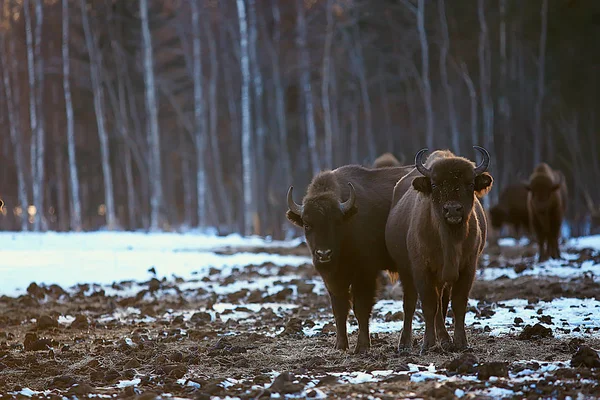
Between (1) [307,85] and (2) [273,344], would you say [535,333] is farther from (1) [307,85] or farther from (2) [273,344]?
(1) [307,85]

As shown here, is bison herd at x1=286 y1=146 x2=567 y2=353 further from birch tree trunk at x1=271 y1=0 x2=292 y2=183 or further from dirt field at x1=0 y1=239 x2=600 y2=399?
birch tree trunk at x1=271 y1=0 x2=292 y2=183

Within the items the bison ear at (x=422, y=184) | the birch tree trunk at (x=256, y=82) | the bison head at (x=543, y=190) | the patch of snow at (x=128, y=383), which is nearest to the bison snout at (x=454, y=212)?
the bison ear at (x=422, y=184)

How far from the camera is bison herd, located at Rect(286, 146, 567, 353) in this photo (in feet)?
28.9

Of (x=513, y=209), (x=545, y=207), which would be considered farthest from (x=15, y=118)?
(x=545, y=207)

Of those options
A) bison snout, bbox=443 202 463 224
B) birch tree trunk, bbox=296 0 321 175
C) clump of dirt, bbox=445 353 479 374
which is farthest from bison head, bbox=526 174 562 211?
birch tree trunk, bbox=296 0 321 175

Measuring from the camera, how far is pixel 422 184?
8.90 m

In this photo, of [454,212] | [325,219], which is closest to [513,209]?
[325,219]

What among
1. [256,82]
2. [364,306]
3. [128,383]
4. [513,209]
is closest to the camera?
[128,383]

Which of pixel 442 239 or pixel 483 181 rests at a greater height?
pixel 483 181

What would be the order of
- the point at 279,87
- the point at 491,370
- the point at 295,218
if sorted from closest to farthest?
1. the point at 491,370
2. the point at 295,218
3. the point at 279,87

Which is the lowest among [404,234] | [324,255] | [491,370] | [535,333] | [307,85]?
[535,333]

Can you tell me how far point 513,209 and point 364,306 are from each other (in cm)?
2383

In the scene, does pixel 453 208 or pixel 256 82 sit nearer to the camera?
pixel 453 208

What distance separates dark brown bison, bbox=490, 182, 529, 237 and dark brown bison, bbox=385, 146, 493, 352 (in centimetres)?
2206
